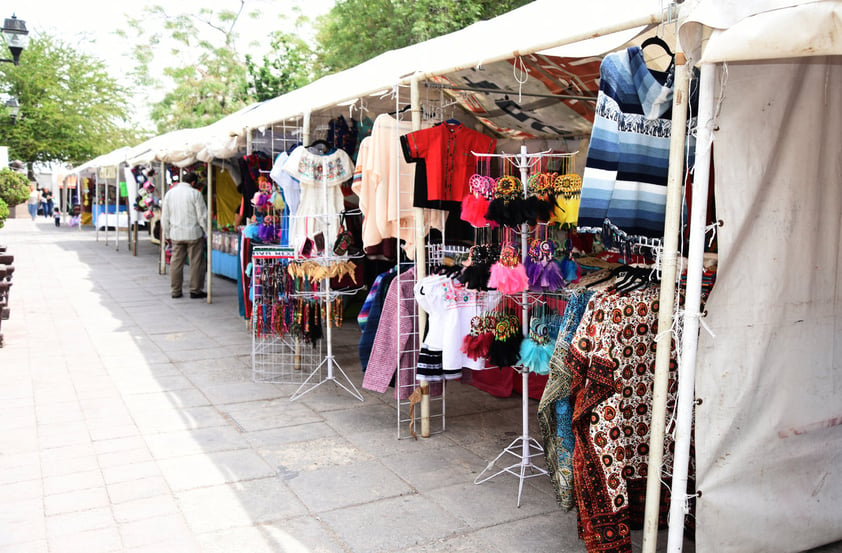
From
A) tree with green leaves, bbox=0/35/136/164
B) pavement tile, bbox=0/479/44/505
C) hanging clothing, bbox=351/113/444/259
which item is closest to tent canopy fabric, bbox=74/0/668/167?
hanging clothing, bbox=351/113/444/259

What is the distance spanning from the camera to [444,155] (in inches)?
177

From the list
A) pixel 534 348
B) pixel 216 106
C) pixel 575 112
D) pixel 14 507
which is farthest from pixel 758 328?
pixel 216 106

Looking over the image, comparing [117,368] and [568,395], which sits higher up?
[568,395]

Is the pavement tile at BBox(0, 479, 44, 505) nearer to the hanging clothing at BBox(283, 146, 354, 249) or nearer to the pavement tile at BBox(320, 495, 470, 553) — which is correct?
the pavement tile at BBox(320, 495, 470, 553)

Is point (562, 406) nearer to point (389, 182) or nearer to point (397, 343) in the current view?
point (397, 343)

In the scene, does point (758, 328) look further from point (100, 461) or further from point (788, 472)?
point (100, 461)

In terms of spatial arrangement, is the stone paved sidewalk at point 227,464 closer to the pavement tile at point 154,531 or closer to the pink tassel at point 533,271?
the pavement tile at point 154,531

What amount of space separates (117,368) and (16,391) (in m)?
0.97

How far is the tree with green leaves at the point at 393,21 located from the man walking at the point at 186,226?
21.2 ft

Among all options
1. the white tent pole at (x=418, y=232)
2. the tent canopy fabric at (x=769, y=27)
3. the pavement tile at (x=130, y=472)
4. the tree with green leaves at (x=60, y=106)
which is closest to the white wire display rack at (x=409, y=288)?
the white tent pole at (x=418, y=232)

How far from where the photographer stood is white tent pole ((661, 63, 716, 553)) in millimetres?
2633

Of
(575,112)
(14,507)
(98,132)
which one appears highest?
(98,132)

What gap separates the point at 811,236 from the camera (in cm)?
298

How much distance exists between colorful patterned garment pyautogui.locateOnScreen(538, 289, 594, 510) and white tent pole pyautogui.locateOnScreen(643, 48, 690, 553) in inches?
21.7
